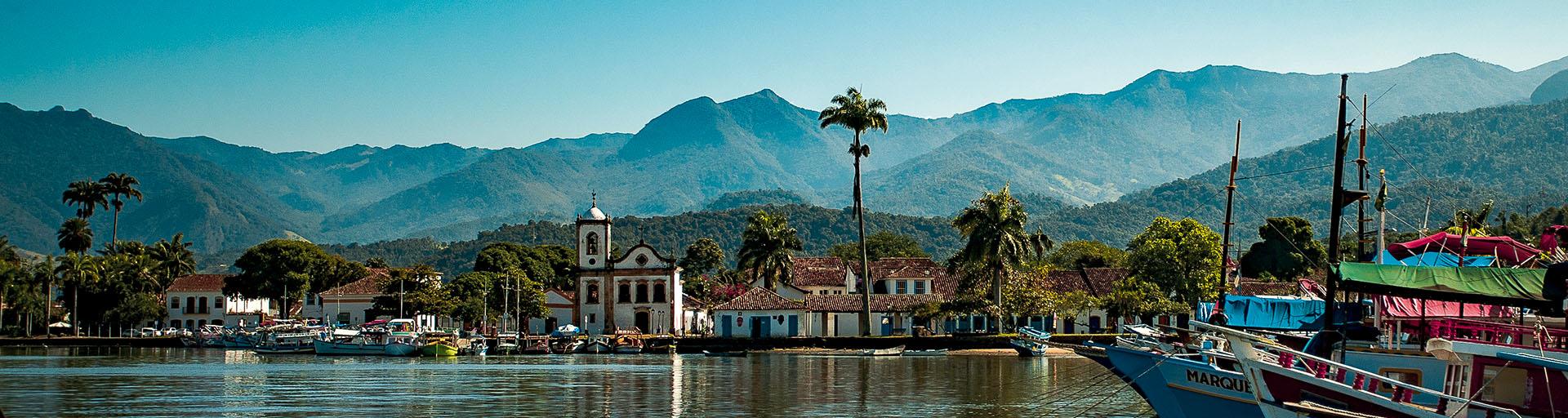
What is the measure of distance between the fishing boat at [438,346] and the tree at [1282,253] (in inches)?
2503

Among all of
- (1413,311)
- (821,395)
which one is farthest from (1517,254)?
(821,395)

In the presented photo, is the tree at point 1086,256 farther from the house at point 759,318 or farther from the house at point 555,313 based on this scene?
the house at point 555,313

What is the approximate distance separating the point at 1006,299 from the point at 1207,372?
188 ft

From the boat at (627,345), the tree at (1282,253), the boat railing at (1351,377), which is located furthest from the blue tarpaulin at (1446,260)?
the tree at (1282,253)

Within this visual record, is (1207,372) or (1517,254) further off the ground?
(1517,254)

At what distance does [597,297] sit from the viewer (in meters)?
105

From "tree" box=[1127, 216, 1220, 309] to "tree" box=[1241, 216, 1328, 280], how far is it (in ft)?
99.1

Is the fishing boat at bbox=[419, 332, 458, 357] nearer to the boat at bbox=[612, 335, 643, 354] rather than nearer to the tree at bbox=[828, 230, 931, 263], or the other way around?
the boat at bbox=[612, 335, 643, 354]

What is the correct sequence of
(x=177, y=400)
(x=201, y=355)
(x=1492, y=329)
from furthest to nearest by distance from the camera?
1. (x=201, y=355)
2. (x=177, y=400)
3. (x=1492, y=329)

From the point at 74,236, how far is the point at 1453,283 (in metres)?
124

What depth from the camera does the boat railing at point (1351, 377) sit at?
2123 cm

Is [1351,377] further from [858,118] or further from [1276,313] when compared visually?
[858,118]

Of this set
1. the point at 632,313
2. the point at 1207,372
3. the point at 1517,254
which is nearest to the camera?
the point at 1207,372

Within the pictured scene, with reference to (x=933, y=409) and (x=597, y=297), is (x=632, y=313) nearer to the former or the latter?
(x=597, y=297)
